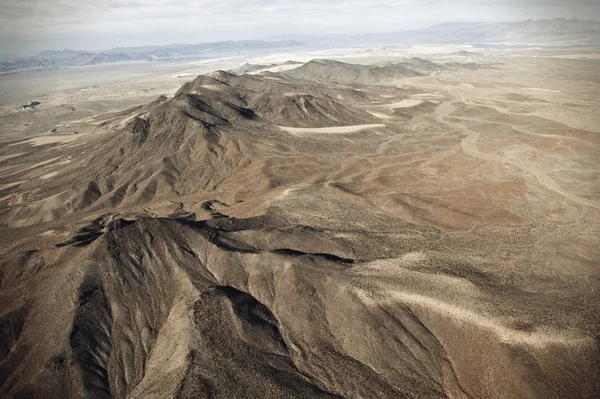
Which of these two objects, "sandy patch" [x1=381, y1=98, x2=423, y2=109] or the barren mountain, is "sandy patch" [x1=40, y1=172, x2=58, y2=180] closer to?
the barren mountain

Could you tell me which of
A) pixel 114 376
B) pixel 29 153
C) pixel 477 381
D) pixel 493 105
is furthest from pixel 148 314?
pixel 493 105

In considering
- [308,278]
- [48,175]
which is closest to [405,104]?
[308,278]

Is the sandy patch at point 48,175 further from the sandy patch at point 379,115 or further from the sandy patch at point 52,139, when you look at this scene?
the sandy patch at point 379,115

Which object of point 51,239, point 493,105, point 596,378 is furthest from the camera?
point 493,105

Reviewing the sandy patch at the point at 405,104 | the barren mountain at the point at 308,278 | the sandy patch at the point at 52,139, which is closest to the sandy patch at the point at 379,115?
the sandy patch at the point at 405,104

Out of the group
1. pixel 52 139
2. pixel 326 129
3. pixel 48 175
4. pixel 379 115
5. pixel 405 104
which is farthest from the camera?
pixel 405 104

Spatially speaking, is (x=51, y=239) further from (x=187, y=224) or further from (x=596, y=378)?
(x=596, y=378)

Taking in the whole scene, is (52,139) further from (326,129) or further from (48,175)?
(326,129)

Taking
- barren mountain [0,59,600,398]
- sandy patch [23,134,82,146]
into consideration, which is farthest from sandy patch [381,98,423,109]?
sandy patch [23,134,82,146]
